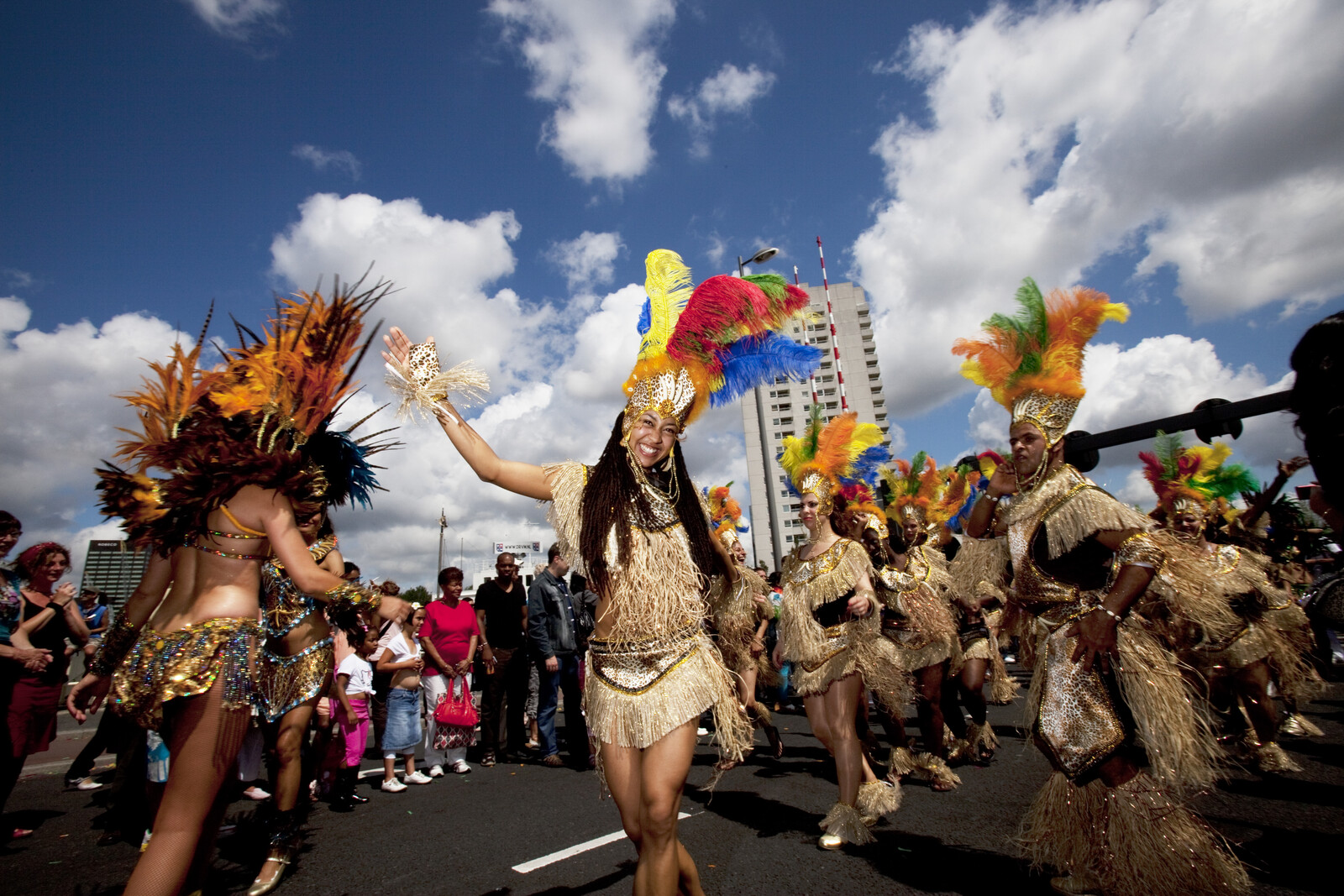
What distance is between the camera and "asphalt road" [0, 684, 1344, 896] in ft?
11.3

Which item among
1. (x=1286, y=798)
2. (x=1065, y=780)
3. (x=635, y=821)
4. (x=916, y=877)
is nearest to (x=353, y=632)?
(x=635, y=821)

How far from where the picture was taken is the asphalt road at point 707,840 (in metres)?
3.45

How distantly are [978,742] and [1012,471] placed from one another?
3.38 m

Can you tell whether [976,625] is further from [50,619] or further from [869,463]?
[50,619]

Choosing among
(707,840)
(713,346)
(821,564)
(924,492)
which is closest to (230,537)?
(713,346)

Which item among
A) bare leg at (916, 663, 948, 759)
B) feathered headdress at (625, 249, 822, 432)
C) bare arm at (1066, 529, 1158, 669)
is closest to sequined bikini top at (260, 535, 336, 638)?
feathered headdress at (625, 249, 822, 432)

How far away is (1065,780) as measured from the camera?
3.23 meters

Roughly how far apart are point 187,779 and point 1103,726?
12.2 feet

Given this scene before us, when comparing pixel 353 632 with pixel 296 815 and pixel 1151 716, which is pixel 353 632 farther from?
pixel 1151 716

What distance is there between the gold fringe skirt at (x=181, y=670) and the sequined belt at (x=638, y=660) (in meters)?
1.33

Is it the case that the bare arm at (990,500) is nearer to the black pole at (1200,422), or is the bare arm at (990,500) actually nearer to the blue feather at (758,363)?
the blue feather at (758,363)

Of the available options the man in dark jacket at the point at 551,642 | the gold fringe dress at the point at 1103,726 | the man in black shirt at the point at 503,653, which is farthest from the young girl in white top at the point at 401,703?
the gold fringe dress at the point at 1103,726

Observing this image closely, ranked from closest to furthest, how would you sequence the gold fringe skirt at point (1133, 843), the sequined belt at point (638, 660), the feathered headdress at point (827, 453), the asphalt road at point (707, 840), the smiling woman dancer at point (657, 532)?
1. the smiling woman dancer at point (657, 532)
2. the sequined belt at point (638, 660)
3. the gold fringe skirt at point (1133, 843)
4. the asphalt road at point (707, 840)
5. the feathered headdress at point (827, 453)

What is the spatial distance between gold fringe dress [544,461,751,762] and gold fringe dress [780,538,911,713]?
5.54ft
